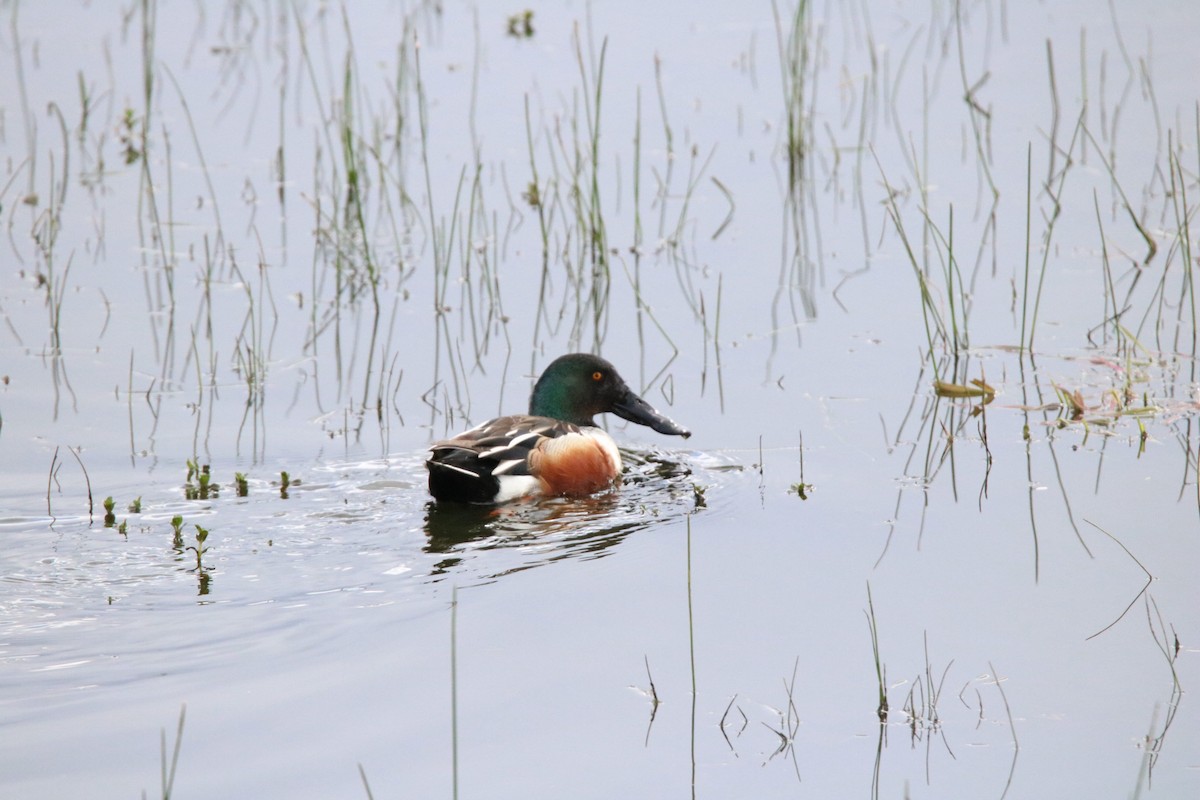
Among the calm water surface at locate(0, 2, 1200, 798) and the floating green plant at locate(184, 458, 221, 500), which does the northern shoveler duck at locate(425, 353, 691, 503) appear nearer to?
the calm water surface at locate(0, 2, 1200, 798)

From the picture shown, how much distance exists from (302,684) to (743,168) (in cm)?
764

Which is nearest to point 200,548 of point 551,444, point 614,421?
point 551,444

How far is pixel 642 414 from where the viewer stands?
315 inches

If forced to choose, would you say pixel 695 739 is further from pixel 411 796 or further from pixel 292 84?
pixel 292 84

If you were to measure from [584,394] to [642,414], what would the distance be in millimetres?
328

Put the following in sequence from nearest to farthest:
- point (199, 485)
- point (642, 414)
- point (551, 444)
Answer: point (199, 485)
point (551, 444)
point (642, 414)

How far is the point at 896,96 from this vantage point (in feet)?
43.3

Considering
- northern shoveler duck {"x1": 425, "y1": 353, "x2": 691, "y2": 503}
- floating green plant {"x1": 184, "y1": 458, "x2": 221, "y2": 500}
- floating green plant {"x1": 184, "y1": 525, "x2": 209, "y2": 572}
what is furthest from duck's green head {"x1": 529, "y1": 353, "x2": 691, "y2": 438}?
floating green plant {"x1": 184, "y1": 525, "x2": 209, "y2": 572}

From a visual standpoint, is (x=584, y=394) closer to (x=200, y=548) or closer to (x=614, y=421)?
(x=614, y=421)

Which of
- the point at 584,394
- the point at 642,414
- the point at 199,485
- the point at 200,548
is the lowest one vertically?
the point at 200,548

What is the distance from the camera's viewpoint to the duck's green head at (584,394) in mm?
7992

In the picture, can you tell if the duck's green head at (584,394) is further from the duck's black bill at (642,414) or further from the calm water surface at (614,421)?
the calm water surface at (614,421)

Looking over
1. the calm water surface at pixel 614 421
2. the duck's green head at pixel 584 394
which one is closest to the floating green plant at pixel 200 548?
the calm water surface at pixel 614 421

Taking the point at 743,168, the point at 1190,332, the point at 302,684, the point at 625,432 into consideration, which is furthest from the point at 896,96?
the point at 302,684
